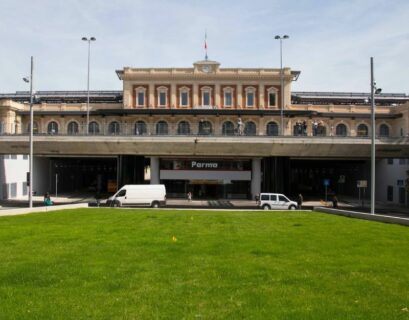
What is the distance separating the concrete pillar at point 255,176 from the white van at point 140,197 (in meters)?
13.9

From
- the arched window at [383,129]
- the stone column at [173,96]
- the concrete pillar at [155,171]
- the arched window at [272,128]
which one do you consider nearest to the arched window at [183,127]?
the stone column at [173,96]

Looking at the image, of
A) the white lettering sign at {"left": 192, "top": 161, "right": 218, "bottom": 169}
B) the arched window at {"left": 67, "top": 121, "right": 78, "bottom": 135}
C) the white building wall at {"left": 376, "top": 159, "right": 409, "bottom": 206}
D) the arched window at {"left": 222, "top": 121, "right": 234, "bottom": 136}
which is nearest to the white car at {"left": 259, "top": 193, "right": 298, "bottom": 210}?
the white lettering sign at {"left": 192, "top": 161, "right": 218, "bottom": 169}

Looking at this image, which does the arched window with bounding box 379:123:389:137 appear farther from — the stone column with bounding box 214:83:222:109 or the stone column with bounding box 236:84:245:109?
the stone column with bounding box 214:83:222:109

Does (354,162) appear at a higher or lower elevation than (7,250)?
higher

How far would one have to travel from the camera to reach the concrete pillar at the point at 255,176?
46438 mm

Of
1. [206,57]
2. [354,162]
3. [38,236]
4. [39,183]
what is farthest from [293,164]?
[38,236]

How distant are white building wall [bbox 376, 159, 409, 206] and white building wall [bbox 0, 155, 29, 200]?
42.5 metres

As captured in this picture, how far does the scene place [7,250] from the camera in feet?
38.2

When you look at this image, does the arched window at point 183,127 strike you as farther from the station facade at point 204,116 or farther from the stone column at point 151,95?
the stone column at point 151,95

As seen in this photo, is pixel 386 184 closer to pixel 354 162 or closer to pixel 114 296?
pixel 354 162

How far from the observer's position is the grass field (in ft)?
22.8

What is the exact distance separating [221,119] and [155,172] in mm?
18693

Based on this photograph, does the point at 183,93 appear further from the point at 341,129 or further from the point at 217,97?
the point at 341,129

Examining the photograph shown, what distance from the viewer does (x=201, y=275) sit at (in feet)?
29.6
